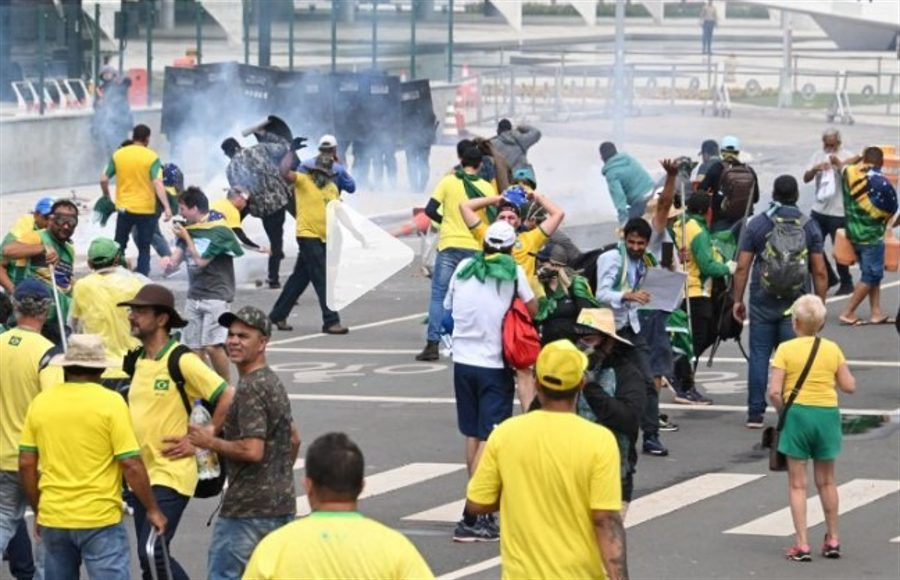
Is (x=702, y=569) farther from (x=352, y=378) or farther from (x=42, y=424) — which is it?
(x=352, y=378)

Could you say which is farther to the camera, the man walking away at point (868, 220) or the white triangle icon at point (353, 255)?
the man walking away at point (868, 220)

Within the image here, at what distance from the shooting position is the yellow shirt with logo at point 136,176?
22234mm

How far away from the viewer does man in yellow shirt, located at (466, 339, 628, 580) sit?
8.40m

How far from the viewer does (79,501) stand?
32.2 feet

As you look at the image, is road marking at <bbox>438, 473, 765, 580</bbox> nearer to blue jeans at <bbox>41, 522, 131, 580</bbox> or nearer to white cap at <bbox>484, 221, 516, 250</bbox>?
white cap at <bbox>484, 221, 516, 250</bbox>

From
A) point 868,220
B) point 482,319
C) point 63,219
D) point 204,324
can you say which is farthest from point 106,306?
point 868,220

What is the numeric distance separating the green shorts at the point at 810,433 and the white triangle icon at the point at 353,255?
7.80 meters

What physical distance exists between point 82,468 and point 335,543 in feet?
10.8

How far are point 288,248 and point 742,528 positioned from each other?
1374 cm

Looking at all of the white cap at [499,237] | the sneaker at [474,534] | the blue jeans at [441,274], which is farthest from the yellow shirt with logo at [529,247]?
the sneaker at [474,534]

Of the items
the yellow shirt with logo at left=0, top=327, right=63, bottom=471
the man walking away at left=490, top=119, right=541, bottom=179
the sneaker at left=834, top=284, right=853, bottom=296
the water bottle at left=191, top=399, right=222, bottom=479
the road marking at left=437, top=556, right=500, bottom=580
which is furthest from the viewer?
the man walking away at left=490, top=119, right=541, bottom=179

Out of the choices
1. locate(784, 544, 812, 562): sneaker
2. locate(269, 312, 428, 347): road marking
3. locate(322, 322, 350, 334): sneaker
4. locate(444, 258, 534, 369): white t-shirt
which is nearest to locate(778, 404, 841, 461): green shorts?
locate(784, 544, 812, 562): sneaker

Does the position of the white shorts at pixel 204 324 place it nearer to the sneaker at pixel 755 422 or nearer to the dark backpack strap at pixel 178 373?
the sneaker at pixel 755 422

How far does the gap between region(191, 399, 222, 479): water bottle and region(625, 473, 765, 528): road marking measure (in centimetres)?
355
